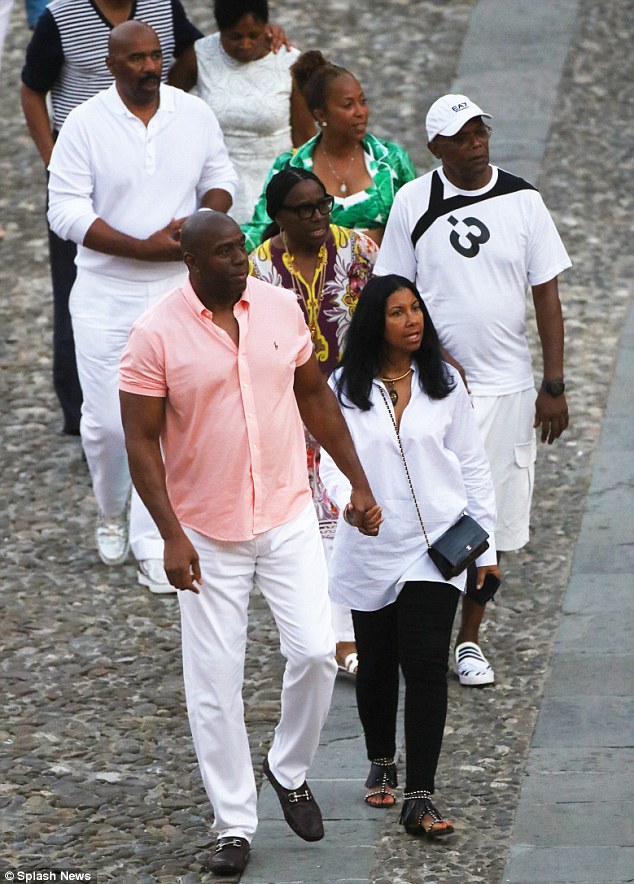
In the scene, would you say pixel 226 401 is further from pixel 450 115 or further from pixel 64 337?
pixel 64 337

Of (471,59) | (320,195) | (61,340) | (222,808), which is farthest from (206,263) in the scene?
(471,59)

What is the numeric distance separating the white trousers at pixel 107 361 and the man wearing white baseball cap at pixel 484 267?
1439mm

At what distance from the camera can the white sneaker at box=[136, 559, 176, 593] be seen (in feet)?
23.6

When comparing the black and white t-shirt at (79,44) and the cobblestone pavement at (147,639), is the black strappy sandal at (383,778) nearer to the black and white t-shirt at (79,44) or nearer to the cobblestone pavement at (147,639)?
the cobblestone pavement at (147,639)

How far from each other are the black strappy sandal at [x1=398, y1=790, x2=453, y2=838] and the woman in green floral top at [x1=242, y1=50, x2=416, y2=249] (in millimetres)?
2300

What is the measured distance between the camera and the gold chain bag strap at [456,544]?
198 inches

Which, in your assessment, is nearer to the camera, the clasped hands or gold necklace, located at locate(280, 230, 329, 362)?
the clasped hands

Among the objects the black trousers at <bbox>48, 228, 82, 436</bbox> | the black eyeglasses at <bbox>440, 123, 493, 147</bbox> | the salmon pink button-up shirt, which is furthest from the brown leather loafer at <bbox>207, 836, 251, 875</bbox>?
the black trousers at <bbox>48, 228, 82, 436</bbox>

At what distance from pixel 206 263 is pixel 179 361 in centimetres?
30

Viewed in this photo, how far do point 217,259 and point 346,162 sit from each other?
74.7 inches

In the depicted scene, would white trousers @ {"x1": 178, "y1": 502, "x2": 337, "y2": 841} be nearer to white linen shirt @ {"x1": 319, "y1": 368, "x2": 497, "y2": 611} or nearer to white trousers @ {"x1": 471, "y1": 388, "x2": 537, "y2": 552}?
white linen shirt @ {"x1": 319, "y1": 368, "x2": 497, "y2": 611}

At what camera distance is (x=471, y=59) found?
1255 centimetres

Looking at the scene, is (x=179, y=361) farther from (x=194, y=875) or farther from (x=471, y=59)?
(x=471, y=59)

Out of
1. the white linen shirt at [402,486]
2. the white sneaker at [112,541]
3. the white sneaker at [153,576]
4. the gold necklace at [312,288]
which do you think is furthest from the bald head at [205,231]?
the white sneaker at [112,541]
